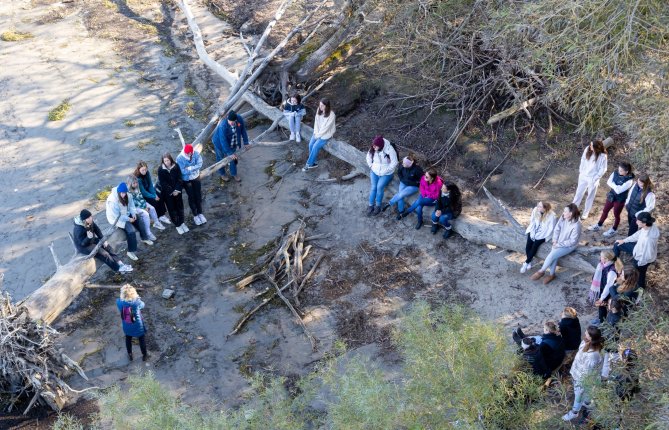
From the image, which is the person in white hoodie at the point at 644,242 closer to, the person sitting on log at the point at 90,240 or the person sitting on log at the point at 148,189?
the person sitting on log at the point at 148,189

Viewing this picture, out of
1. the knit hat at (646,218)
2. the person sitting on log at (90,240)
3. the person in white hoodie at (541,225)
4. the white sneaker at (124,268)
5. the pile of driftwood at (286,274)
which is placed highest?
the knit hat at (646,218)

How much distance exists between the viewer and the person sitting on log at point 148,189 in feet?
38.1

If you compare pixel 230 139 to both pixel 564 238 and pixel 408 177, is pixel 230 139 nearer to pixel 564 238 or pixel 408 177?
pixel 408 177

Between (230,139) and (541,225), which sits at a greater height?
(541,225)

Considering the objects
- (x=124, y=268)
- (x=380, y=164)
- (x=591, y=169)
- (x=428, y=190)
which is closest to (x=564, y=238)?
(x=591, y=169)

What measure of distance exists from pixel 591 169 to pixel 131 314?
7376mm

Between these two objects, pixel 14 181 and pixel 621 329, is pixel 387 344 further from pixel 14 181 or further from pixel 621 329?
pixel 14 181

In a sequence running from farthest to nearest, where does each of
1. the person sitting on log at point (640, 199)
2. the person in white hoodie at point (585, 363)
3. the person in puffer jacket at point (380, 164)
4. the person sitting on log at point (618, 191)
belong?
1. the person in puffer jacket at point (380, 164)
2. the person sitting on log at point (618, 191)
3. the person sitting on log at point (640, 199)
4. the person in white hoodie at point (585, 363)

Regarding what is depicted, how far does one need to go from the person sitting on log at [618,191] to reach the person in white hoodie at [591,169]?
0.32 m

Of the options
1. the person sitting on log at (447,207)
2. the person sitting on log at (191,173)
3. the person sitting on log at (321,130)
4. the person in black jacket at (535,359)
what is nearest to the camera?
the person in black jacket at (535,359)

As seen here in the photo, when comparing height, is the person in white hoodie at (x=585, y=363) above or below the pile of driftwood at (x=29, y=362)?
above

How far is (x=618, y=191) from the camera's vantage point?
10.4 meters

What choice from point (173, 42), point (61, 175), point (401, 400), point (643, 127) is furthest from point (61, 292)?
point (173, 42)

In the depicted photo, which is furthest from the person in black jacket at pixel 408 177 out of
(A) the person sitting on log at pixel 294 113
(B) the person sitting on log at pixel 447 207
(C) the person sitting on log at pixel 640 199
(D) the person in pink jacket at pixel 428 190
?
(C) the person sitting on log at pixel 640 199
